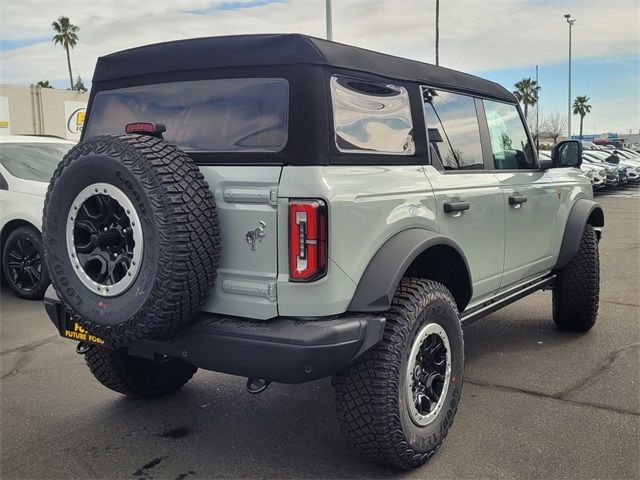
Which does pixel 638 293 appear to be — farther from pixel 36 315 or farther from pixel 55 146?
pixel 55 146

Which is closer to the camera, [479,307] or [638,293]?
[479,307]

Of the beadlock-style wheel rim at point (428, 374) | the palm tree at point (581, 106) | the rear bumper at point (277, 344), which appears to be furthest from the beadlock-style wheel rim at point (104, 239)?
the palm tree at point (581, 106)

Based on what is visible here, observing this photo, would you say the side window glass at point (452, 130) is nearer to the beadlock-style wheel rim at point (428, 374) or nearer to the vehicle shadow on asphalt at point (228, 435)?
the beadlock-style wheel rim at point (428, 374)

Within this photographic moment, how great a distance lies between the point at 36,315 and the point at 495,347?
14.0ft

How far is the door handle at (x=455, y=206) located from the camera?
11.5ft

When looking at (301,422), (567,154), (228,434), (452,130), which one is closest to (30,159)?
(228,434)

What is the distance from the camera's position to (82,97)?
3219cm

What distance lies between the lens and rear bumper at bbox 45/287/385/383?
2.66 metres

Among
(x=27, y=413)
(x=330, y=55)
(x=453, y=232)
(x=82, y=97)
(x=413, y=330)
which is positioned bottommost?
(x=27, y=413)

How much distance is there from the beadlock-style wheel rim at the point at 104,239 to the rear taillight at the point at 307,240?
0.64 meters

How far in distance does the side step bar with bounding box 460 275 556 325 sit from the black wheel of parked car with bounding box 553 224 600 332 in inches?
5.8

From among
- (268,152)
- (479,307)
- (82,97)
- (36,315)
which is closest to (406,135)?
(268,152)

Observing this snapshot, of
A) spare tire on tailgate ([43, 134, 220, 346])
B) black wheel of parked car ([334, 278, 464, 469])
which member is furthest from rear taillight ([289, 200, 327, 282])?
black wheel of parked car ([334, 278, 464, 469])

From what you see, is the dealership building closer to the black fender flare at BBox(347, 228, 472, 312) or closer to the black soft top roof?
the black soft top roof
